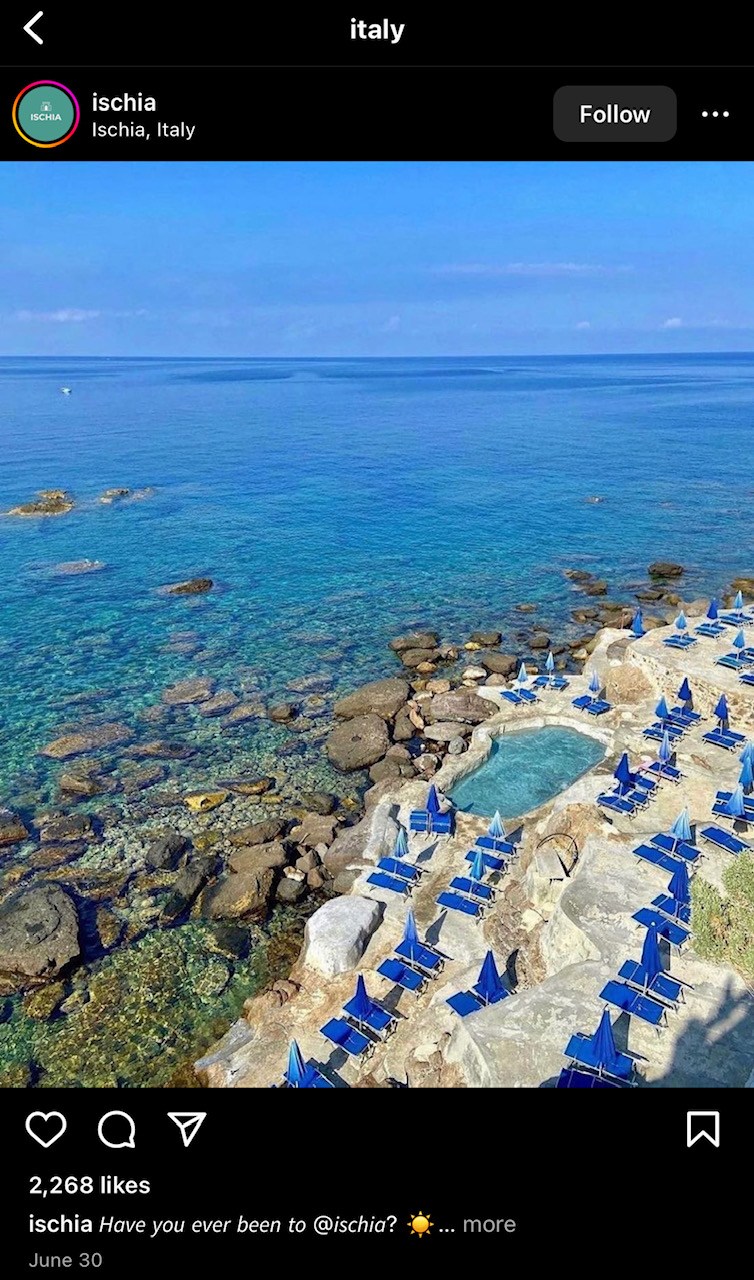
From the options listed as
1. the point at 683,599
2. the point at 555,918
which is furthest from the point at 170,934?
the point at 683,599

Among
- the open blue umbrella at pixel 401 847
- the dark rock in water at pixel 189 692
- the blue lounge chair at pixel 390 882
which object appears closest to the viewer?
the blue lounge chair at pixel 390 882

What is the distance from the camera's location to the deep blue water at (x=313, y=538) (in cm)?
3450

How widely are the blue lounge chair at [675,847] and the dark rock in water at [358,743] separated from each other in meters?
11.0

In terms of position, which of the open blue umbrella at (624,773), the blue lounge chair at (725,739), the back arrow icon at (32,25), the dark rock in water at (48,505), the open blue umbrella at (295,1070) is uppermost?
the back arrow icon at (32,25)

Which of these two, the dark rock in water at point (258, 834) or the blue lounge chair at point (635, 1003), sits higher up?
the blue lounge chair at point (635, 1003)

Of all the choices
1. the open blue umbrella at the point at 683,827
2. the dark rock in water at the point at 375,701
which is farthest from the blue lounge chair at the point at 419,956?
the dark rock in water at the point at 375,701

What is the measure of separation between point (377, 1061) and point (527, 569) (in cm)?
3687

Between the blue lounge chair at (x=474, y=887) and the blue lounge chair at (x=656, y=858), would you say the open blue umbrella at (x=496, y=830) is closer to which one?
the blue lounge chair at (x=474, y=887)

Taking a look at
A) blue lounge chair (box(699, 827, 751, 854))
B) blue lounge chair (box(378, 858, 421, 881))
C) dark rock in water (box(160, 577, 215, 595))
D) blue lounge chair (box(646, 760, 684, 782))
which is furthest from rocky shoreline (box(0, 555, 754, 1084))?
dark rock in water (box(160, 577, 215, 595))

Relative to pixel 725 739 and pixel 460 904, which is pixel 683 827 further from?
pixel 725 739

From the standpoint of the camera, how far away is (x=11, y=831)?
886 inches

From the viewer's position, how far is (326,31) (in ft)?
15.0

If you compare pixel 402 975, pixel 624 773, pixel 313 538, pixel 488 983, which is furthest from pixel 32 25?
pixel 313 538
